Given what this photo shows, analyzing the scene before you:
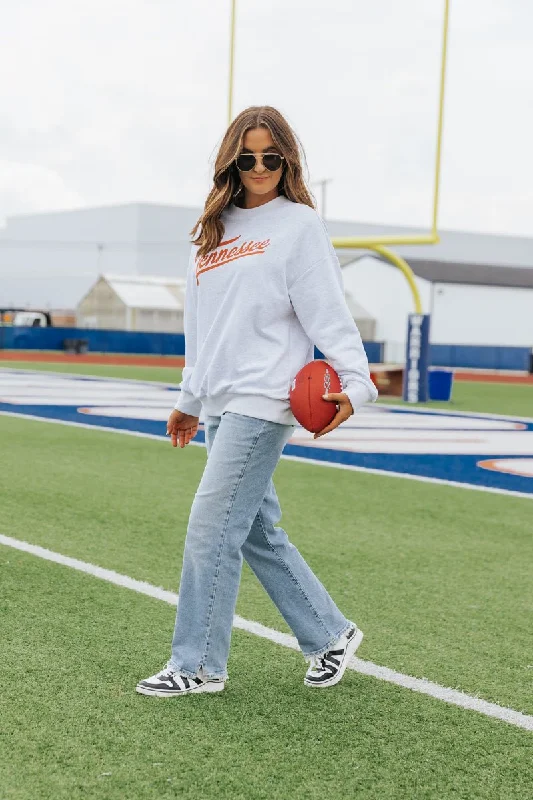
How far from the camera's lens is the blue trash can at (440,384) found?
859 inches

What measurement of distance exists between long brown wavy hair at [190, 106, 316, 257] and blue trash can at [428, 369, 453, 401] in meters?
18.5

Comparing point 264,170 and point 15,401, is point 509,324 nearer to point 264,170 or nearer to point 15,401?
point 15,401

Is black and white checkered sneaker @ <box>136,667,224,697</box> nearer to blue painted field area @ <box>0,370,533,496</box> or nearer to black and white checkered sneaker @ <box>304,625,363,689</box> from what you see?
black and white checkered sneaker @ <box>304,625,363,689</box>

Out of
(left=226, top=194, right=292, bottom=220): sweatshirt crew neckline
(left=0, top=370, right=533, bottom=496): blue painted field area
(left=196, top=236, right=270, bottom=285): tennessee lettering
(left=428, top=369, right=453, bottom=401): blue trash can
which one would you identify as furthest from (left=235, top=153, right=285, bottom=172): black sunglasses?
(left=428, top=369, right=453, bottom=401): blue trash can

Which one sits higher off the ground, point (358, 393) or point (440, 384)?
point (358, 393)

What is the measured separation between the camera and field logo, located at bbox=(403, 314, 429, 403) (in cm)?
2080

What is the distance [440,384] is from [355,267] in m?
33.2

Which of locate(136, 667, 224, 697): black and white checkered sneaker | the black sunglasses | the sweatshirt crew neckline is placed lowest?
locate(136, 667, 224, 697): black and white checkered sneaker

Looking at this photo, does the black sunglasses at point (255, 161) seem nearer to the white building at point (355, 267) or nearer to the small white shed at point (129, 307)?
the white building at point (355, 267)

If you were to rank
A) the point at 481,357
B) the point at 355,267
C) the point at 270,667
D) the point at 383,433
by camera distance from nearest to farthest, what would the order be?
the point at 270,667, the point at 383,433, the point at 481,357, the point at 355,267

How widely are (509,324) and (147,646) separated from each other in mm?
49646

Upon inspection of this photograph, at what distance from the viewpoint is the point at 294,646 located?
430 centimetres

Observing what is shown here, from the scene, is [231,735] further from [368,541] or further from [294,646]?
[368,541]

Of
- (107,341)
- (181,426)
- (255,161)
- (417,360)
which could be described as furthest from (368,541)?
(107,341)
